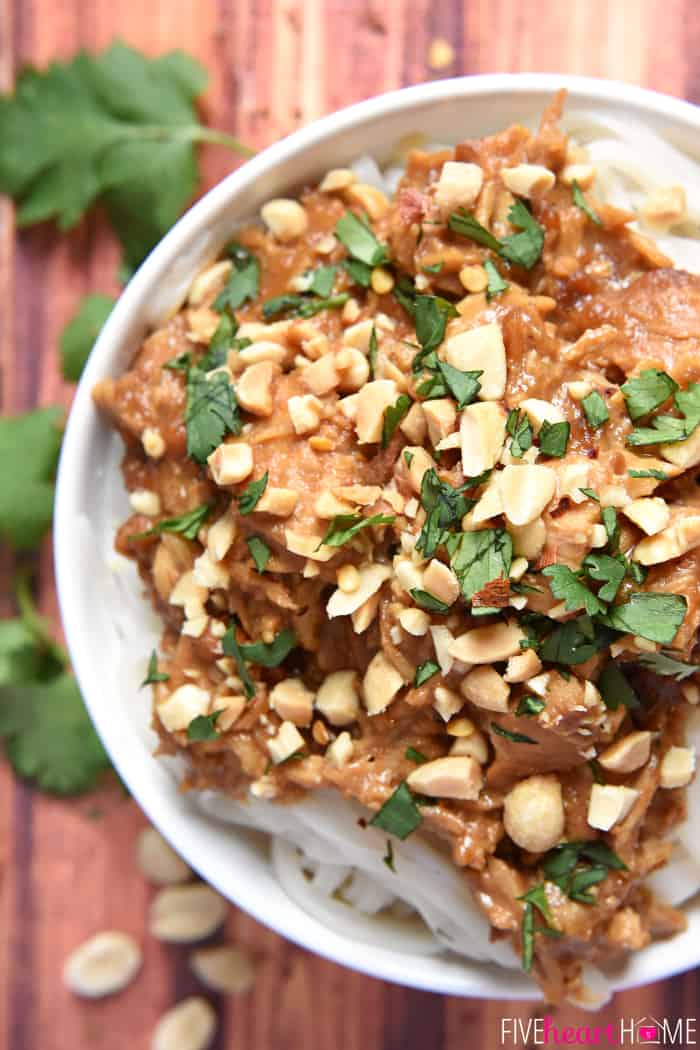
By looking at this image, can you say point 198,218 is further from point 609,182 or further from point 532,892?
point 532,892

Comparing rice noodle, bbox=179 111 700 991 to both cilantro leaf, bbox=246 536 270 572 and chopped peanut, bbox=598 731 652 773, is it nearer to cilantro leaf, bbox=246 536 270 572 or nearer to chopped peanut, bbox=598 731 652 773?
chopped peanut, bbox=598 731 652 773

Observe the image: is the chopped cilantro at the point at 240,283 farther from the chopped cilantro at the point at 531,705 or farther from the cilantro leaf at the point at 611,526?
the chopped cilantro at the point at 531,705

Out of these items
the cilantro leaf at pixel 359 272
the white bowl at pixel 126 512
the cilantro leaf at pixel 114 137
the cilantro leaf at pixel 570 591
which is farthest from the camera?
the cilantro leaf at pixel 114 137

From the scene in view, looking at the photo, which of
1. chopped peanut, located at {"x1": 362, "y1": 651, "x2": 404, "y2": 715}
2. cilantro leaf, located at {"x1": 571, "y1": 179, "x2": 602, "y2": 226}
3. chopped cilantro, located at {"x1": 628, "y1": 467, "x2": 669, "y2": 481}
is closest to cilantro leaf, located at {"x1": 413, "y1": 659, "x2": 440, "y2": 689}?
chopped peanut, located at {"x1": 362, "y1": 651, "x2": 404, "y2": 715}

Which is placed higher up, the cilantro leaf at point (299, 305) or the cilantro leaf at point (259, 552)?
the cilantro leaf at point (299, 305)

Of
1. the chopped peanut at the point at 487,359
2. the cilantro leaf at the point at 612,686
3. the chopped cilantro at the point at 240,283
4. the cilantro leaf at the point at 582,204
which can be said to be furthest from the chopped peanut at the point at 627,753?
the chopped cilantro at the point at 240,283

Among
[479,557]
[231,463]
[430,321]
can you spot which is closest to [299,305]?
[430,321]
